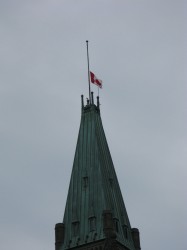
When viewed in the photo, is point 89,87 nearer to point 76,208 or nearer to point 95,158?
point 95,158

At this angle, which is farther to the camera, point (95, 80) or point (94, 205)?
point (95, 80)

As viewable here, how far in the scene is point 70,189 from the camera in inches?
4353

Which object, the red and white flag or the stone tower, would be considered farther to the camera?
the red and white flag

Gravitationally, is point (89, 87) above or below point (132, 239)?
above

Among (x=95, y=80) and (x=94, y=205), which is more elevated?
(x=95, y=80)

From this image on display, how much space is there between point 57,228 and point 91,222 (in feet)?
17.2

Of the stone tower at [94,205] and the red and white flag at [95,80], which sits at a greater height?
the red and white flag at [95,80]

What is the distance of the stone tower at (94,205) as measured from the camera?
336 feet

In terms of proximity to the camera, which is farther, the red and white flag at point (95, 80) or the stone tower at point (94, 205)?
the red and white flag at point (95, 80)

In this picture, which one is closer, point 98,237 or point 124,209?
point 98,237

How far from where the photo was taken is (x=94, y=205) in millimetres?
106062

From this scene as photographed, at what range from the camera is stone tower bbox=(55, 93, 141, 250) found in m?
103

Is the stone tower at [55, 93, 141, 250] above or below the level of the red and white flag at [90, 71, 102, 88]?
below

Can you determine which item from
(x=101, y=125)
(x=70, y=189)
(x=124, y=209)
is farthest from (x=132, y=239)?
(x=101, y=125)
